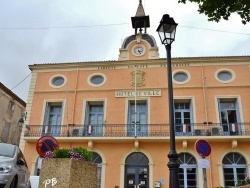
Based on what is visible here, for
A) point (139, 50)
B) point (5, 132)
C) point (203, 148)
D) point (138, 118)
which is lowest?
point (203, 148)

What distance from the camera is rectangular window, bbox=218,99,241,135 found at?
59.4 feet

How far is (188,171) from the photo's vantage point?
688 inches

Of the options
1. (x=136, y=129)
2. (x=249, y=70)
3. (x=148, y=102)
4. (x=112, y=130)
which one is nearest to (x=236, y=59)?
(x=249, y=70)

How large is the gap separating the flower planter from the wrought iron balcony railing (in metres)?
11.2

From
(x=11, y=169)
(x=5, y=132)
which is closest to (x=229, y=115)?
(x=11, y=169)

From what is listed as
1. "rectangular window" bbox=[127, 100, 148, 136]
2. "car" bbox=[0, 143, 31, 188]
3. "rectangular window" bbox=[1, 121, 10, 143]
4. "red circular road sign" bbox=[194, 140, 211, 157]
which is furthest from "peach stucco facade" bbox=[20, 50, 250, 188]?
"car" bbox=[0, 143, 31, 188]

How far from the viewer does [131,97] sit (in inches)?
773

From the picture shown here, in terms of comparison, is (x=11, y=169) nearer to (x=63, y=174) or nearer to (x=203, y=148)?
(x=63, y=174)

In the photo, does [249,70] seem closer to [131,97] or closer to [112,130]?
[131,97]

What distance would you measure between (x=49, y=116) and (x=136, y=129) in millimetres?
6167

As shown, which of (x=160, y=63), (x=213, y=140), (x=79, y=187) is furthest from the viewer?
(x=160, y=63)

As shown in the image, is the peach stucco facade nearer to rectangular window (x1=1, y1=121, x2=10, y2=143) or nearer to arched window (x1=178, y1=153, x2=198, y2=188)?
arched window (x1=178, y1=153, x2=198, y2=188)

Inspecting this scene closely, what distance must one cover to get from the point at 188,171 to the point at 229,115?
4.49m

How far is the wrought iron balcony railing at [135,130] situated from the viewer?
18.0 metres
